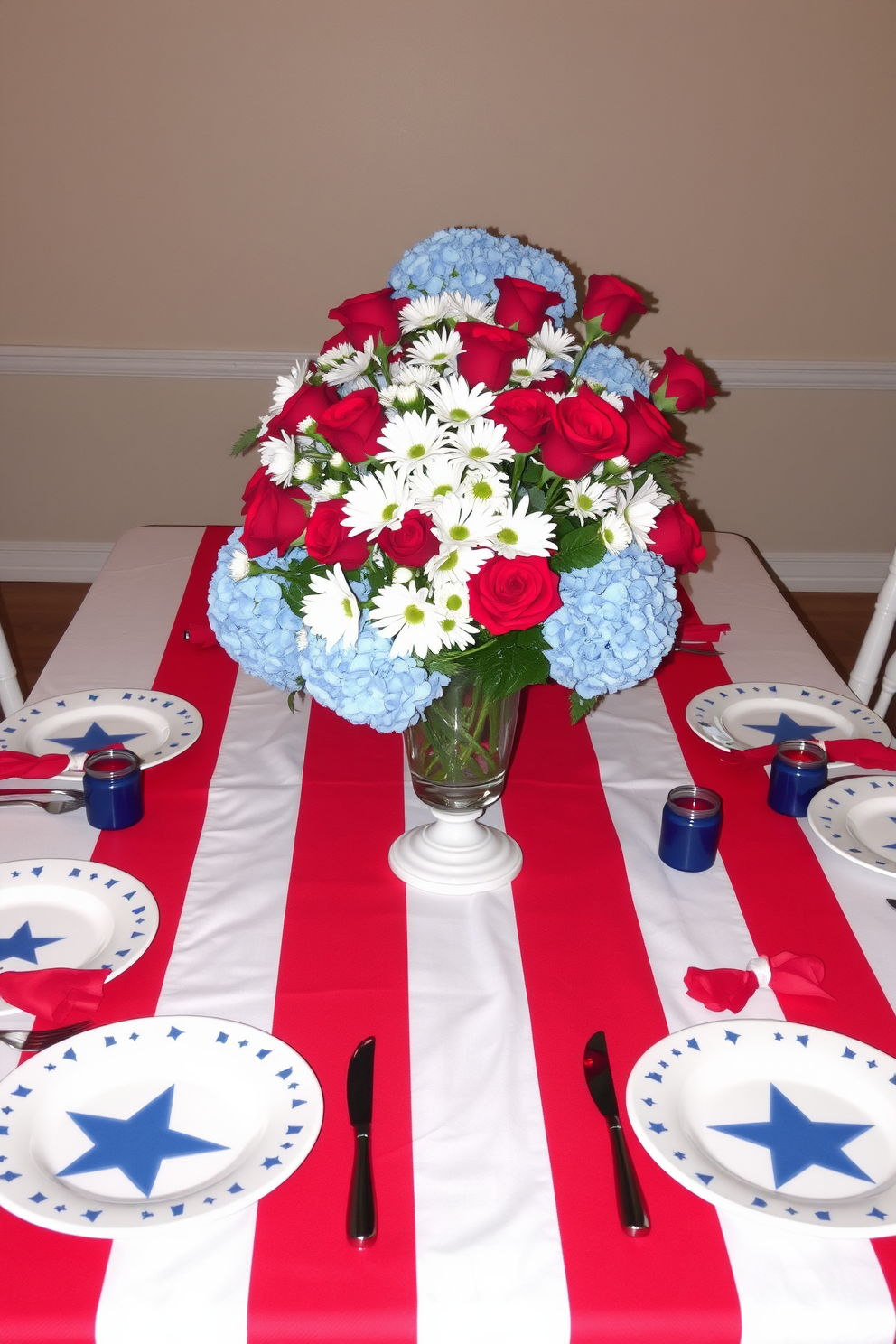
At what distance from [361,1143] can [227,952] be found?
30 cm

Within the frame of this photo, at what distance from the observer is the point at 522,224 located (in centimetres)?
366

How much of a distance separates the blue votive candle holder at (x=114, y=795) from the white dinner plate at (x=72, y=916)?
0.11m

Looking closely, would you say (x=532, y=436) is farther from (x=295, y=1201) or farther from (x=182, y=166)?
(x=182, y=166)

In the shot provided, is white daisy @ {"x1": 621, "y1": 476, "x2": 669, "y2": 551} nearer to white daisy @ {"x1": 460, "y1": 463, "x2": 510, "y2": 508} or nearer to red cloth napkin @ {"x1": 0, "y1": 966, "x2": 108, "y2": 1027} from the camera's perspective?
white daisy @ {"x1": 460, "y1": 463, "x2": 510, "y2": 508}

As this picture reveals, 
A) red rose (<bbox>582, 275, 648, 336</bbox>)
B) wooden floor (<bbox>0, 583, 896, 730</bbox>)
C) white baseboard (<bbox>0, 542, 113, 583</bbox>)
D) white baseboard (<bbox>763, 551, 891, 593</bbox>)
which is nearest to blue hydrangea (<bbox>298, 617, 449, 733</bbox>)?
red rose (<bbox>582, 275, 648, 336</bbox>)

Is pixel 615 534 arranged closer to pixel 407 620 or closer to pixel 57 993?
pixel 407 620

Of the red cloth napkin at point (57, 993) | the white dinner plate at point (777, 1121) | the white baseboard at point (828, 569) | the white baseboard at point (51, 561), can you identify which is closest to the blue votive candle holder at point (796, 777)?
the white dinner plate at point (777, 1121)

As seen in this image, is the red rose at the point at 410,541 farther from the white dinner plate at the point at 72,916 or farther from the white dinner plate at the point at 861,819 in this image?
the white dinner plate at the point at 861,819

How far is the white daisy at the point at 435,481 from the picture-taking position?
97 centimetres

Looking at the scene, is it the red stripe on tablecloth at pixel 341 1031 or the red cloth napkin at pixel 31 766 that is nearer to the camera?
the red stripe on tablecloth at pixel 341 1031

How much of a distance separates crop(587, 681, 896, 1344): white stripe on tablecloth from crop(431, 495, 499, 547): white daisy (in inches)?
18.5

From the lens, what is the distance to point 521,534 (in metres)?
0.97

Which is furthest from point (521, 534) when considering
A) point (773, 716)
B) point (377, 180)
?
point (377, 180)

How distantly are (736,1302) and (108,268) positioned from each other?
3501 millimetres
